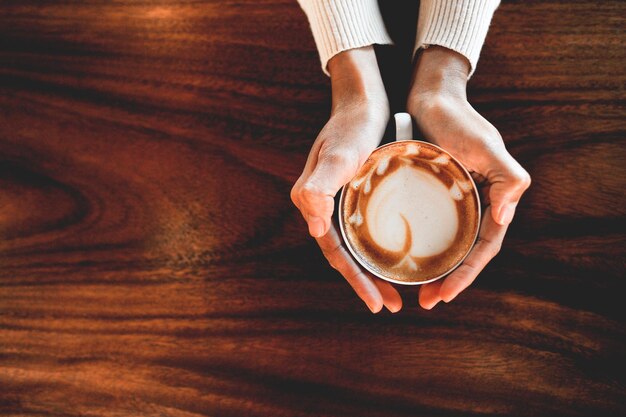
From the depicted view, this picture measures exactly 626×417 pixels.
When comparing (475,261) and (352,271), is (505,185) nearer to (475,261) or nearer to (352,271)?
(475,261)

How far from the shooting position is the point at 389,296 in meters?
0.84

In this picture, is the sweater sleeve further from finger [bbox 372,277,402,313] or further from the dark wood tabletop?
finger [bbox 372,277,402,313]

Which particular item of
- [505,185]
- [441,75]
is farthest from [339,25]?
[505,185]

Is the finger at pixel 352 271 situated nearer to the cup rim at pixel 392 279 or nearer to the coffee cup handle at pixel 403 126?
the cup rim at pixel 392 279

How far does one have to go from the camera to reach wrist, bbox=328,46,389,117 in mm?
864

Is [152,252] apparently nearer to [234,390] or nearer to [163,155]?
[163,155]

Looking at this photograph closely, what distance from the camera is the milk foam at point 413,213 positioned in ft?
2.65

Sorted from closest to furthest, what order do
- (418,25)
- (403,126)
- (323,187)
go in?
1. (323,187)
2. (403,126)
3. (418,25)

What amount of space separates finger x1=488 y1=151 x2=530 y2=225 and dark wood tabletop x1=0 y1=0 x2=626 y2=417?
184mm

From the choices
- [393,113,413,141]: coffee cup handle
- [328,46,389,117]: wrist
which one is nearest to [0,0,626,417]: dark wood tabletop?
[328,46,389,117]: wrist

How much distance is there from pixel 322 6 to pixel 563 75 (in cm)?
55

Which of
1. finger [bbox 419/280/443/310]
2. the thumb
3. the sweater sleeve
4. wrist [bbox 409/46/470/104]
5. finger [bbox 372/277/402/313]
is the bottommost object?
finger [bbox 419/280/443/310]

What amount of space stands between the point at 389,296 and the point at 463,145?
323mm

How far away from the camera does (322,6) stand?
2.88 feet
